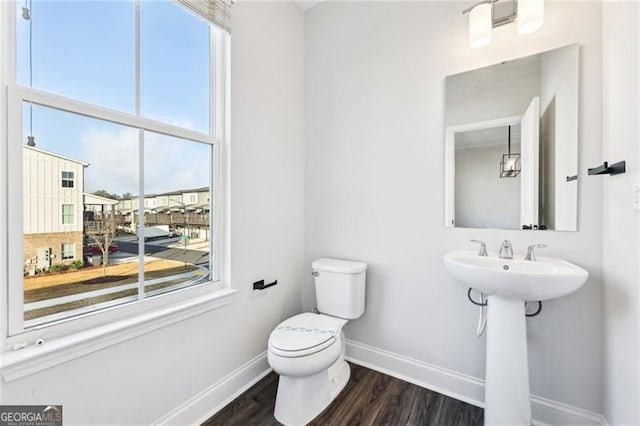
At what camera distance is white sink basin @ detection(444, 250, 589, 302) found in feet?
3.69

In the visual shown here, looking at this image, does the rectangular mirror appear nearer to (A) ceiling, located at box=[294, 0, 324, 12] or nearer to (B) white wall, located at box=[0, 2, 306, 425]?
(B) white wall, located at box=[0, 2, 306, 425]

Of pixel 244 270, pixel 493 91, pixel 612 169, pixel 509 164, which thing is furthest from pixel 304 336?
pixel 493 91

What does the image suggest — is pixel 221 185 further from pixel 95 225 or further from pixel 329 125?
pixel 329 125

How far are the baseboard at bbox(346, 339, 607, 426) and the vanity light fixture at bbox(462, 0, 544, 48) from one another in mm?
1910

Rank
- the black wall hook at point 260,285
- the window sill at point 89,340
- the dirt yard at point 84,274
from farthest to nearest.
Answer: the black wall hook at point 260,285 → the dirt yard at point 84,274 → the window sill at point 89,340

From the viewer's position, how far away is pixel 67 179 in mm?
1090

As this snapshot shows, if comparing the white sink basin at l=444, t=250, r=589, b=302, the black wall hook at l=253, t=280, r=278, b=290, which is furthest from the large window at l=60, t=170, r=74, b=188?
the white sink basin at l=444, t=250, r=589, b=302

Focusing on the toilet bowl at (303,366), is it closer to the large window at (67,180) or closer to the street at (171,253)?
the street at (171,253)

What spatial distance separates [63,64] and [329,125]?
150 cm

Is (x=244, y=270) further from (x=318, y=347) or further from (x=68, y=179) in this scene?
(x=68, y=179)

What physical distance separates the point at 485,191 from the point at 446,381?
1180 millimetres

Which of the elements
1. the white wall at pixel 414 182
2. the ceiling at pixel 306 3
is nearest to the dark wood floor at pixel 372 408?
the white wall at pixel 414 182

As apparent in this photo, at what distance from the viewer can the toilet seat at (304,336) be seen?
4.64ft

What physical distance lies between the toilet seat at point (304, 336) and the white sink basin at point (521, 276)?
75cm
